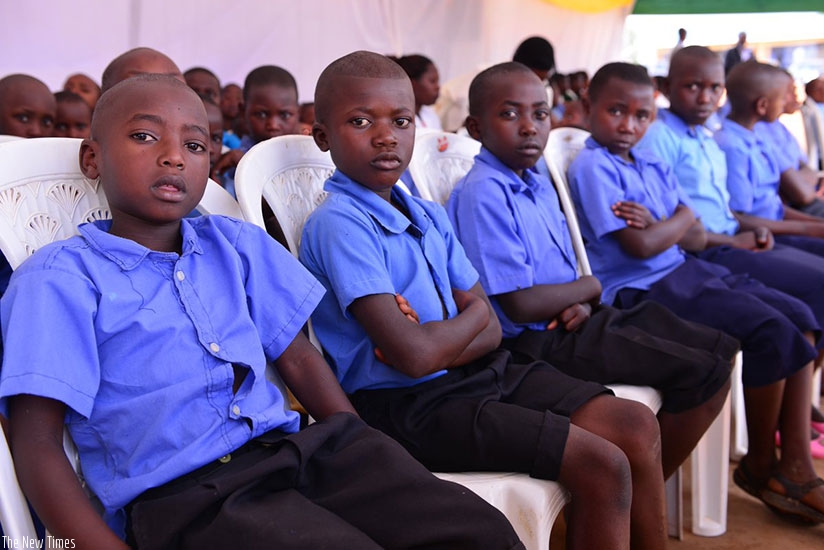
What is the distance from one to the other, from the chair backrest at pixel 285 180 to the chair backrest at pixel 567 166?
76 centimetres

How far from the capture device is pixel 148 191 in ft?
4.17

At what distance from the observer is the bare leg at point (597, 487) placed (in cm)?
142

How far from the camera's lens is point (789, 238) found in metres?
3.09

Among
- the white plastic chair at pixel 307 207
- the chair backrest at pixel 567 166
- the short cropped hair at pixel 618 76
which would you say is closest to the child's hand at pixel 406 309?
the white plastic chair at pixel 307 207

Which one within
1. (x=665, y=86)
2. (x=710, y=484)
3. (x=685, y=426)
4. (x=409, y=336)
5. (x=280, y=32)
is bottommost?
(x=710, y=484)

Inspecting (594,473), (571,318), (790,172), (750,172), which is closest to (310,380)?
(594,473)

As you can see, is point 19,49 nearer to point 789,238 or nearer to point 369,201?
point 369,201

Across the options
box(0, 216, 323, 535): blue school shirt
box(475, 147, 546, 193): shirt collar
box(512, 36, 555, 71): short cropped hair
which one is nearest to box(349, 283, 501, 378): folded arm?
box(0, 216, 323, 535): blue school shirt

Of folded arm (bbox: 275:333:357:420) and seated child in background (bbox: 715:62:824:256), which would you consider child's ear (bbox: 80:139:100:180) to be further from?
seated child in background (bbox: 715:62:824:256)

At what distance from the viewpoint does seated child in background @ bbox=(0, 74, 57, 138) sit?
2588mm

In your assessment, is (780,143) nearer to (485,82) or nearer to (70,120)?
(485,82)

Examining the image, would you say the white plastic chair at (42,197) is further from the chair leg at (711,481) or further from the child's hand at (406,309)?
the chair leg at (711,481)

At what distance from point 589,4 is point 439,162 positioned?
625 cm
